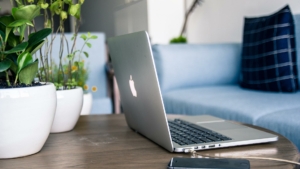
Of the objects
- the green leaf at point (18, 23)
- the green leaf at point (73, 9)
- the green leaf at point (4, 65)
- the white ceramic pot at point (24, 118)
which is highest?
the green leaf at point (73, 9)

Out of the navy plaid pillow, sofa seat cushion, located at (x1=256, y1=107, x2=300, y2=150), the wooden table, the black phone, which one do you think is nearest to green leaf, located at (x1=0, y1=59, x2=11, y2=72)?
the wooden table

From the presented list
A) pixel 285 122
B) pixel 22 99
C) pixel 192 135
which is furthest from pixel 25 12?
pixel 285 122

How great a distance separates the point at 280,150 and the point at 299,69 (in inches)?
49.5

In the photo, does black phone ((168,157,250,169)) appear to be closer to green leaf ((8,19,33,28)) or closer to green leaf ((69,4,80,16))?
green leaf ((8,19,33,28))

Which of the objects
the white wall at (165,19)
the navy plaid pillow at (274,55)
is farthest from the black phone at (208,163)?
the white wall at (165,19)

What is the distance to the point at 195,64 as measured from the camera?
230 centimetres

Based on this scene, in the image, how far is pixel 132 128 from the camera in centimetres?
99

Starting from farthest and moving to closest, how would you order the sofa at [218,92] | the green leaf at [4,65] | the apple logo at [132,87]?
1. the sofa at [218,92]
2. the apple logo at [132,87]
3. the green leaf at [4,65]

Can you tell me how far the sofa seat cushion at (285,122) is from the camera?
→ 3.92 ft

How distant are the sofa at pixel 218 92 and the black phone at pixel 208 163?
0.66 meters

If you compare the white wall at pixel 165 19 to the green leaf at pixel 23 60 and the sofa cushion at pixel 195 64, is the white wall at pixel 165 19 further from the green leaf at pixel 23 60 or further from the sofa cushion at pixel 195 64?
the green leaf at pixel 23 60

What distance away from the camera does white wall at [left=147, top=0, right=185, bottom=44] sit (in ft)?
13.2

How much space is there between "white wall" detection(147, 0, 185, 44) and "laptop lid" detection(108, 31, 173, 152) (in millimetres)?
3106

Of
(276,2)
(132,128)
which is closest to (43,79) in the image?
(132,128)
